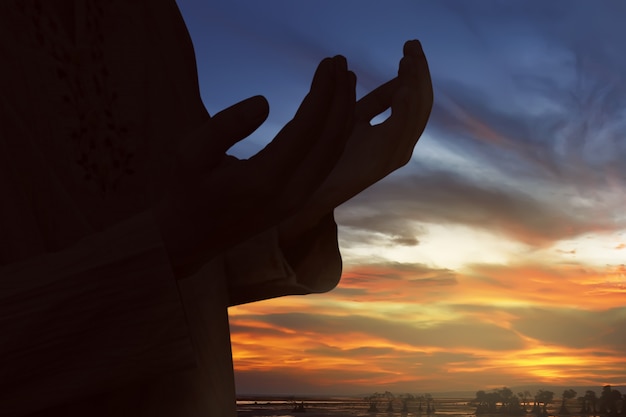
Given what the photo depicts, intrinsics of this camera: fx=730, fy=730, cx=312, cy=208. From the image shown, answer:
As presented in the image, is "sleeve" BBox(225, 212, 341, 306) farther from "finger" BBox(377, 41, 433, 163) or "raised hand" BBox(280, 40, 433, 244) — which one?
"finger" BBox(377, 41, 433, 163)

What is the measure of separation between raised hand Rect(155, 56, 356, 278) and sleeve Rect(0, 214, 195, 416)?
2.9 inches

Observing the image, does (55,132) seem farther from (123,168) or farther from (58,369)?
(58,369)

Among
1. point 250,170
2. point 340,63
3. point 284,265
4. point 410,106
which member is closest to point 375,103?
point 410,106

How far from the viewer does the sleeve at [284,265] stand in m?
2.04

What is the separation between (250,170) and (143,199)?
686mm

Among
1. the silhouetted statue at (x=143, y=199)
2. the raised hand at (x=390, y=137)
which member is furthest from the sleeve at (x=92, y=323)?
the raised hand at (x=390, y=137)

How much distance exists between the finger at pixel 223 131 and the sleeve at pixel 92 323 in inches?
6.4

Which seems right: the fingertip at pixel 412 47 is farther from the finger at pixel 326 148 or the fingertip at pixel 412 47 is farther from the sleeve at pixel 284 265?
the finger at pixel 326 148

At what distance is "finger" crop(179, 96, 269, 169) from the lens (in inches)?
43.8

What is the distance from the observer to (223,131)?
1.11m

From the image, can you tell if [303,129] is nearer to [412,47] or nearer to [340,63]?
[340,63]

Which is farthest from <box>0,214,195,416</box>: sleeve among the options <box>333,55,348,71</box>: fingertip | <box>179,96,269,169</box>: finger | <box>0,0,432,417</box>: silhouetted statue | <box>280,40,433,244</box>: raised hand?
<box>280,40,433,244</box>: raised hand

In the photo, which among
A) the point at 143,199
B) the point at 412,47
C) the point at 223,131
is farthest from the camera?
the point at 412,47

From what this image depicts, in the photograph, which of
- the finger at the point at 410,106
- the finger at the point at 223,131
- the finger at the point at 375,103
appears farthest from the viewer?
the finger at the point at 375,103
